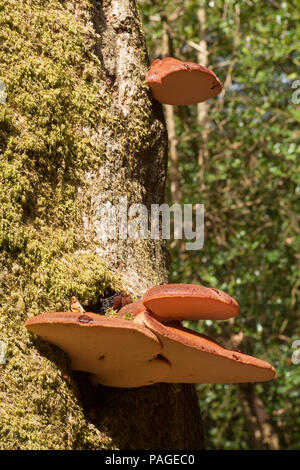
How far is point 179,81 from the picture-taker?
2.86 m

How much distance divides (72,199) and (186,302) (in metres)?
0.68

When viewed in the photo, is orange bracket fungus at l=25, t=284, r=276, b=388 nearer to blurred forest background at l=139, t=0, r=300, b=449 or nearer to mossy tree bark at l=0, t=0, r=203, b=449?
mossy tree bark at l=0, t=0, r=203, b=449

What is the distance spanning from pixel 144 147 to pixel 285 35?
622 centimetres

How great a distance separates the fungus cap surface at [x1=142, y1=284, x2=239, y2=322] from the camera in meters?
1.97

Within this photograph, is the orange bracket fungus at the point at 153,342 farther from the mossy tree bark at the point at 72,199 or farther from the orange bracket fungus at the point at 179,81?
the orange bracket fungus at the point at 179,81

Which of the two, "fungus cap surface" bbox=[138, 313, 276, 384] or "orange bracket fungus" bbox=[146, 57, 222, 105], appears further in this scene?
"orange bracket fungus" bbox=[146, 57, 222, 105]

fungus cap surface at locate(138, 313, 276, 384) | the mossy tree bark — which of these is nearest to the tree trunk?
the mossy tree bark

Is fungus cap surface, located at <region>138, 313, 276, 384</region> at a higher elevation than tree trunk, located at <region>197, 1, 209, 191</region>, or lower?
lower

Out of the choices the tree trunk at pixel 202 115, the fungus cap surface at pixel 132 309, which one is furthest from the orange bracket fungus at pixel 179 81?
the tree trunk at pixel 202 115

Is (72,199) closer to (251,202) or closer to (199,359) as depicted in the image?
(199,359)

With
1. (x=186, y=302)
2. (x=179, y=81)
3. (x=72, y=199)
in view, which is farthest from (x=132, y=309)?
(x=179, y=81)

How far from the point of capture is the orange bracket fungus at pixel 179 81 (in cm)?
275

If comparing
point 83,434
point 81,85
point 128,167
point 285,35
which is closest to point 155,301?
point 83,434

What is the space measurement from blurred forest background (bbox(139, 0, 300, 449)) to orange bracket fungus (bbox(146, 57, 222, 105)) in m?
5.15
